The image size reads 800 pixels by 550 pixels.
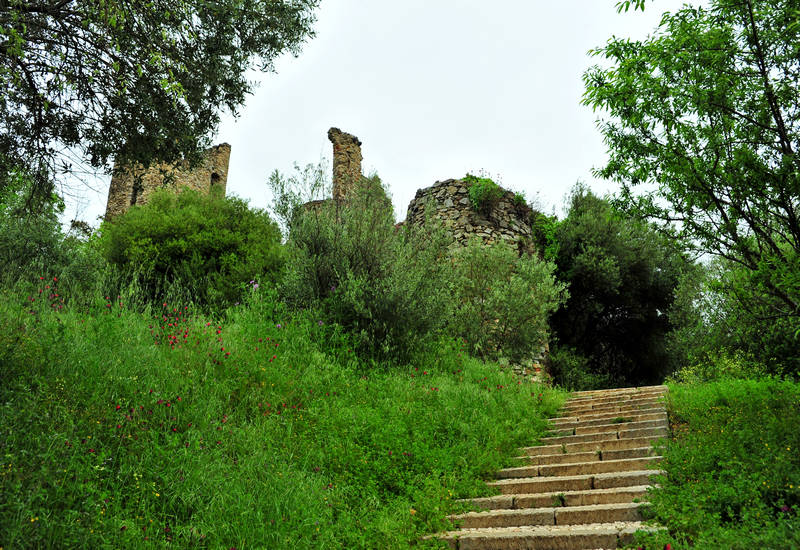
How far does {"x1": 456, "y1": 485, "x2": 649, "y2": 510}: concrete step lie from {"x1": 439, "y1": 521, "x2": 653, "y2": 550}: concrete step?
44 cm

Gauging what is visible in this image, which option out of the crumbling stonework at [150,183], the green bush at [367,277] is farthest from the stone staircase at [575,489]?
the crumbling stonework at [150,183]

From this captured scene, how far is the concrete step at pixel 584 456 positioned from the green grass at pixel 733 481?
1.03 ft

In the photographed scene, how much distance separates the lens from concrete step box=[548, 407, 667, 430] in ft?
22.0

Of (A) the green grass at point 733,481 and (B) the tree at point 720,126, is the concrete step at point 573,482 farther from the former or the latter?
(B) the tree at point 720,126

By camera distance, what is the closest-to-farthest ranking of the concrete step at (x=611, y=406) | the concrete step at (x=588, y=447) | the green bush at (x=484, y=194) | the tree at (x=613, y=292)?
the concrete step at (x=588, y=447) < the concrete step at (x=611, y=406) < the green bush at (x=484, y=194) < the tree at (x=613, y=292)

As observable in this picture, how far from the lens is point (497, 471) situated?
5449 mm

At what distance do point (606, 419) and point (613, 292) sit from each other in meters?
9.53

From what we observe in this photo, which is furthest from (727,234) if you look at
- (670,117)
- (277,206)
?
(277,206)

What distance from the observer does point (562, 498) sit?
4.64m

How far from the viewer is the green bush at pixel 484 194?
13055 millimetres

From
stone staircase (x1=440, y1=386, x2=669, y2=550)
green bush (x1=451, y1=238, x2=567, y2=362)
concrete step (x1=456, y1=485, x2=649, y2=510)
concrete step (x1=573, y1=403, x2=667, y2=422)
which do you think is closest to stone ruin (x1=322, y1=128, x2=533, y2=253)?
green bush (x1=451, y1=238, x2=567, y2=362)

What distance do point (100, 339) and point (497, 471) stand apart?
4.35 meters

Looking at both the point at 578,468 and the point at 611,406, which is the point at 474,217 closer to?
the point at 611,406

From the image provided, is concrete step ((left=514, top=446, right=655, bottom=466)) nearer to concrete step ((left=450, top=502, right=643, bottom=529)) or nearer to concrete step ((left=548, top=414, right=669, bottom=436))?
concrete step ((left=548, top=414, right=669, bottom=436))
